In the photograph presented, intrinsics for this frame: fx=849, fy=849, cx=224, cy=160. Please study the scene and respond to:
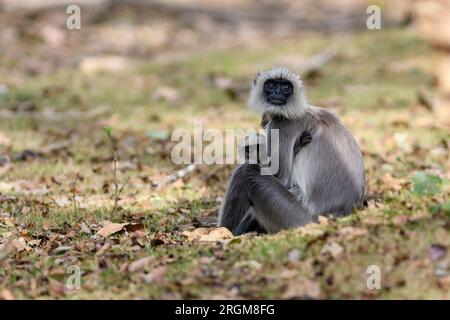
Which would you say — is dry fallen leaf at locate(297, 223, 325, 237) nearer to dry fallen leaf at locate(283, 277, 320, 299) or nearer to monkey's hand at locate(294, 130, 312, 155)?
dry fallen leaf at locate(283, 277, 320, 299)

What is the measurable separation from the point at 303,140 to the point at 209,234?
37.5 inches

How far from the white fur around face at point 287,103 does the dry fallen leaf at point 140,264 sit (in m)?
1.69

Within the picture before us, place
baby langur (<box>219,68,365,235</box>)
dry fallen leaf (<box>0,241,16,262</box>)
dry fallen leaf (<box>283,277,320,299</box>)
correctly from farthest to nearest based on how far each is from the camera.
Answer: baby langur (<box>219,68,365,235</box>)
dry fallen leaf (<box>0,241,16,262</box>)
dry fallen leaf (<box>283,277,320,299</box>)

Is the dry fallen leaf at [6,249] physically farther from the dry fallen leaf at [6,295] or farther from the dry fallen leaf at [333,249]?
the dry fallen leaf at [333,249]

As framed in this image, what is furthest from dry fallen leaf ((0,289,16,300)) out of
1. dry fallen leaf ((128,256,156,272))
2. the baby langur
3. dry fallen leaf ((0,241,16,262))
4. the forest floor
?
the baby langur

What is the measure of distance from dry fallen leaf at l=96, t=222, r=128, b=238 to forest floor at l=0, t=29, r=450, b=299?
0.01m

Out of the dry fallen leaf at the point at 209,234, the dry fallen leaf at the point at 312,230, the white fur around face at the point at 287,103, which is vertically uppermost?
the white fur around face at the point at 287,103

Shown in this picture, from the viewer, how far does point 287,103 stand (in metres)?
6.18

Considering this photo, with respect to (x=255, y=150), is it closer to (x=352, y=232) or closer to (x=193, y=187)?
(x=352, y=232)

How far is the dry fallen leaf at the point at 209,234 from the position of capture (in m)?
5.79

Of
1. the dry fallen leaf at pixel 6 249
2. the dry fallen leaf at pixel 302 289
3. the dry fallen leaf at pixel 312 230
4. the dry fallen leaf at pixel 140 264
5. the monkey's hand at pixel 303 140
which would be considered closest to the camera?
the dry fallen leaf at pixel 302 289

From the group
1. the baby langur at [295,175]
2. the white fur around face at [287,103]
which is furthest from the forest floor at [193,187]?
the white fur around face at [287,103]

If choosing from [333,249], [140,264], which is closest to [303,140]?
[333,249]

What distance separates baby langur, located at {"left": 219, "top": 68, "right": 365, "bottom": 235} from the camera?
5789mm
